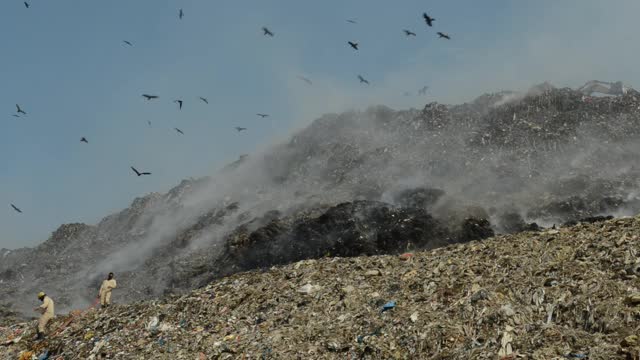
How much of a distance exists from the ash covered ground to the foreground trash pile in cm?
766

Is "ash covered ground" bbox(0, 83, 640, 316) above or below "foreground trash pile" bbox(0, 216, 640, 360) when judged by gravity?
below

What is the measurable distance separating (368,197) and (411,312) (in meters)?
17.4

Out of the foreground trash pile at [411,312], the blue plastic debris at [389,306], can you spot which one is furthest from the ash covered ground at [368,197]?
the blue plastic debris at [389,306]

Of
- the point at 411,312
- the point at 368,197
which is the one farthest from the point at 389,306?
the point at 368,197

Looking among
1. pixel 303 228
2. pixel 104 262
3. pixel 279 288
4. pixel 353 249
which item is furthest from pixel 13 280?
Result: pixel 279 288

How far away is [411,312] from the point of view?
30.8ft

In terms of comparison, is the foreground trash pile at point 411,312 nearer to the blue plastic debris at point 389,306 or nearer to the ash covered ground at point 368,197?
the blue plastic debris at point 389,306

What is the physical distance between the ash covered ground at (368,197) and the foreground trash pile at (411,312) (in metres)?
7.66

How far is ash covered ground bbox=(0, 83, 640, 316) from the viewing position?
851 inches

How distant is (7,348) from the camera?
13836 mm

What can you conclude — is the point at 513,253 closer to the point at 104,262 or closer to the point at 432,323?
the point at 432,323

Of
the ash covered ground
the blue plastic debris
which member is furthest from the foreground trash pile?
the ash covered ground

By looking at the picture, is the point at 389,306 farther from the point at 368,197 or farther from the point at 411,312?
the point at 368,197

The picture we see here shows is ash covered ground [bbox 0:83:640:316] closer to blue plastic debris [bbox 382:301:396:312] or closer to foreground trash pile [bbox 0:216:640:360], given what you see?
foreground trash pile [bbox 0:216:640:360]
